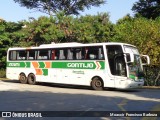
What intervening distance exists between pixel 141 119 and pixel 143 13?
36459mm

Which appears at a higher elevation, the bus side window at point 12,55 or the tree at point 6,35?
the tree at point 6,35

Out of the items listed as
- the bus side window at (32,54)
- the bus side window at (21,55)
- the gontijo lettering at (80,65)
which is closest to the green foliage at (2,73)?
the bus side window at (21,55)

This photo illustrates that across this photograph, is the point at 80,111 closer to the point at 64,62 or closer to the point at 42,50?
the point at 64,62

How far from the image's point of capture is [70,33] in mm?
36969

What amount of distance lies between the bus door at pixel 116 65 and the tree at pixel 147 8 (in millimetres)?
22272

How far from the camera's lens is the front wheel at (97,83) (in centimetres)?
2377

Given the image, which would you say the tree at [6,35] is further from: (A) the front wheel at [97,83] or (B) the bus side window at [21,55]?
(A) the front wheel at [97,83]

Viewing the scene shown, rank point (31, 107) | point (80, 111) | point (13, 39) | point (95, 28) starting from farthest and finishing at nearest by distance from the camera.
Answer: point (13, 39) → point (95, 28) → point (31, 107) → point (80, 111)

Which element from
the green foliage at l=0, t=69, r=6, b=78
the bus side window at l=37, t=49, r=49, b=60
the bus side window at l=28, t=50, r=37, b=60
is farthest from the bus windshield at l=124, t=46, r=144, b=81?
the green foliage at l=0, t=69, r=6, b=78

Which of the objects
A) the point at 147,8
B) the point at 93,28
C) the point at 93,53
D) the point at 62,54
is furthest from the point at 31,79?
the point at 147,8

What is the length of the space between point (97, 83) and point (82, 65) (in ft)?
5.26

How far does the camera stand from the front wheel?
2377cm

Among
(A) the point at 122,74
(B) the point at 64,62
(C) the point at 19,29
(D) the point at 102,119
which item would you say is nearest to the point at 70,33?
(C) the point at 19,29

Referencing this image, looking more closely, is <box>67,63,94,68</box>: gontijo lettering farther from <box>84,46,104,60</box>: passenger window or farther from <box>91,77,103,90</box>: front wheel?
<box>91,77,103,90</box>: front wheel
